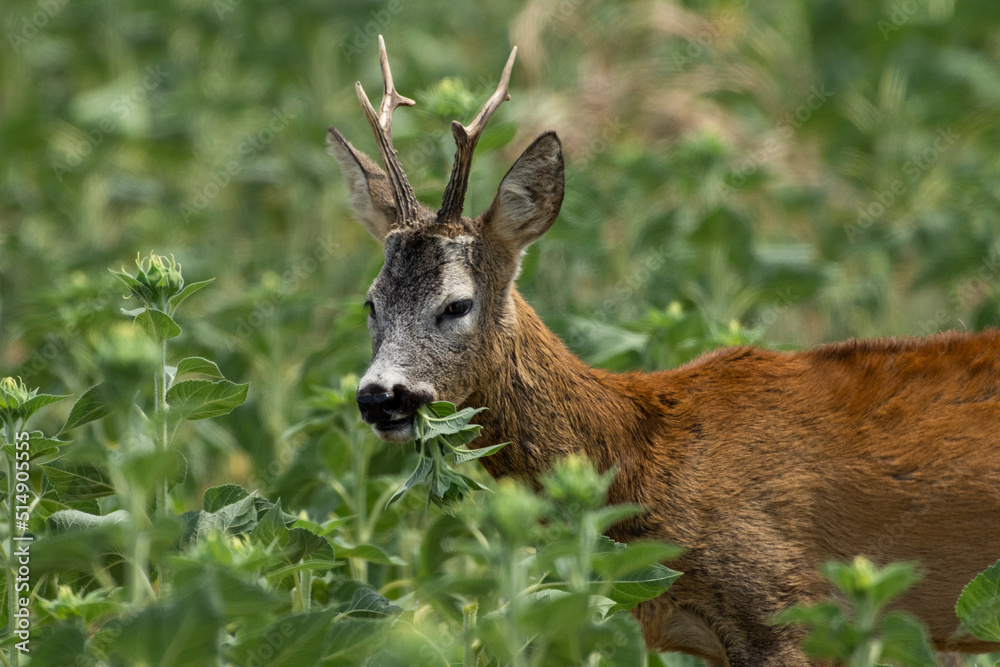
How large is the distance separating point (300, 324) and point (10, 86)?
6614mm

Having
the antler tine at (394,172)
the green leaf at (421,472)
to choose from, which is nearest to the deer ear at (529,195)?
the antler tine at (394,172)

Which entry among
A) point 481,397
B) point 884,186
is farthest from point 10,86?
point 481,397

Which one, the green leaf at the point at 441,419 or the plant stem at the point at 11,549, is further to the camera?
the green leaf at the point at 441,419

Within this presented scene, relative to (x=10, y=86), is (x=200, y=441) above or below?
below

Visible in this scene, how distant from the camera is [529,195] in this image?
4.89 m

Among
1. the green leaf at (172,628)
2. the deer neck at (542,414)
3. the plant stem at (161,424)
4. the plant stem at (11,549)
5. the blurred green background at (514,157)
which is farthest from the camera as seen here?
the blurred green background at (514,157)

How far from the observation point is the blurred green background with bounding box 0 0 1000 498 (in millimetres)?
6539

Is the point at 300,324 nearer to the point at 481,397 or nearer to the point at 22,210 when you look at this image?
the point at 481,397

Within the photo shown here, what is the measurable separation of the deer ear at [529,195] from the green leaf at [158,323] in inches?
58.1

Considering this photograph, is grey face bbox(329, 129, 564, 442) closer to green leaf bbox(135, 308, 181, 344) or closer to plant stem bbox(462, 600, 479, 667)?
plant stem bbox(462, 600, 479, 667)

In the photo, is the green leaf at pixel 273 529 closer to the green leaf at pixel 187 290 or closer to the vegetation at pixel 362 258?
the vegetation at pixel 362 258

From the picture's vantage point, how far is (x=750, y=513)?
14.6 feet

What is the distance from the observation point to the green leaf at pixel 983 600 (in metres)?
3.47

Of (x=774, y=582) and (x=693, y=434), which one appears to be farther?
(x=693, y=434)
